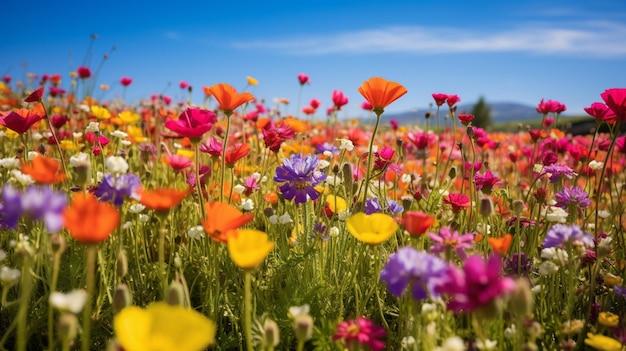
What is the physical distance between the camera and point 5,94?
287 inches

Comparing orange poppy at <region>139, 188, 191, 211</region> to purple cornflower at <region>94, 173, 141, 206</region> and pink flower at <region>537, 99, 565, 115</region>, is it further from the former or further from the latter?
pink flower at <region>537, 99, 565, 115</region>

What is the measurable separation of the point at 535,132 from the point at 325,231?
217 centimetres

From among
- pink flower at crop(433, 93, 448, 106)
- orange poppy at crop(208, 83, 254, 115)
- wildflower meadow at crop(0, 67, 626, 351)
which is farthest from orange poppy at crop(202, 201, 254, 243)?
pink flower at crop(433, 93, 448, 106)

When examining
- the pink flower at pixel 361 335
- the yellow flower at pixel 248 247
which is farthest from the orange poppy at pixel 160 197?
the pink flower at pixel 361 335

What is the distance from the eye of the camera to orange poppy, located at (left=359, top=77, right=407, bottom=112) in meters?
1.69

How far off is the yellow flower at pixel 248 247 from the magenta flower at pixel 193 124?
44 cm

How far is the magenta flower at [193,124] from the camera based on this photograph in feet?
4.77

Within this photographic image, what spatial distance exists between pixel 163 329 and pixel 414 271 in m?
0.56

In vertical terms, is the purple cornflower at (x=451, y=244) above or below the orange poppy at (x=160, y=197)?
below

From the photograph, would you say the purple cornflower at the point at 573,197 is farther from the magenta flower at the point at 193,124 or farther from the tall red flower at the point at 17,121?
the tall red flower at the point at 17,121

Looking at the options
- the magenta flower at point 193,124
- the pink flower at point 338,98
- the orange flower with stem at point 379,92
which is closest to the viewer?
the magenta flower at point 193,124

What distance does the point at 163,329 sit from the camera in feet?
2.67

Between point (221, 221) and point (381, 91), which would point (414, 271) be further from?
point (381, 91)

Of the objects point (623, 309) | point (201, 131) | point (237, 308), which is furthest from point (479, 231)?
point (201, 131)
